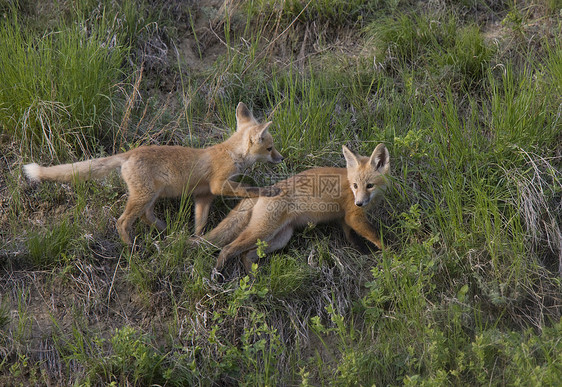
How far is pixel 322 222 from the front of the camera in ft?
17.2

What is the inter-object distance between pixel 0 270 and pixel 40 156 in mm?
1201

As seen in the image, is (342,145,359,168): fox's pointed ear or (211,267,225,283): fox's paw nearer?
(211,267,225,283): fox's paw

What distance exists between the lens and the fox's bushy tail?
5.07 m

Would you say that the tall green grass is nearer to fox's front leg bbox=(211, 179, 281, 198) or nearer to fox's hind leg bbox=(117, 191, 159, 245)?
fox's hind leg bbox=(117, 191, 159, 245)

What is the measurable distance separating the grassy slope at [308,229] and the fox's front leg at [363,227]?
149mm

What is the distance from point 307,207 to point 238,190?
2.14ft

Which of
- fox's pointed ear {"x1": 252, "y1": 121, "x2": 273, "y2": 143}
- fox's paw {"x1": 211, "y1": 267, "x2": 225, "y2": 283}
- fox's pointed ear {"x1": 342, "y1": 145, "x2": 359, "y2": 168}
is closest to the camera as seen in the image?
fox's paw {"x1": 211, "y1": 267, "x2": 225, "y2": 283}

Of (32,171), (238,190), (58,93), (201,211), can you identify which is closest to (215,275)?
(201,211)

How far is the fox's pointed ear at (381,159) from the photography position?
4950 mm

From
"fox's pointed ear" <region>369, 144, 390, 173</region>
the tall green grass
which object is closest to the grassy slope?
the tall green grass

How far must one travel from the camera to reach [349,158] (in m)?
5.15

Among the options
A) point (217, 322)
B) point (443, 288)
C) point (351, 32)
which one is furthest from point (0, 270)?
point (351, 32)

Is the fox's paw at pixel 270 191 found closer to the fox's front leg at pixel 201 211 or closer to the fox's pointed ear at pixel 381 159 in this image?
the fox's front leg at pixel 201 211

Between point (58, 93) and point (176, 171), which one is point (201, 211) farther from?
point (58, 93)
